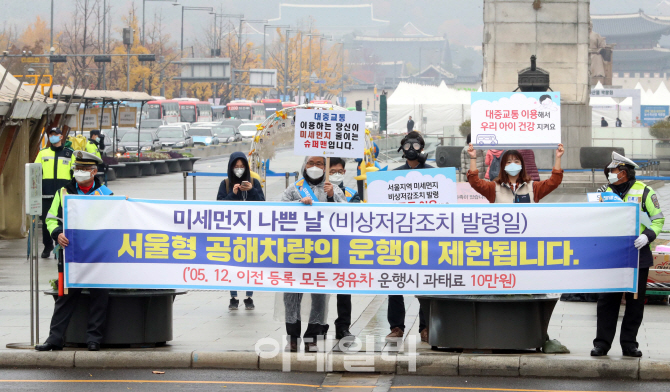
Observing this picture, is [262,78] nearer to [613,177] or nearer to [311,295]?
[311,295]

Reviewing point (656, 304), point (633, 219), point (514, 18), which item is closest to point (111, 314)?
point (633, 219)

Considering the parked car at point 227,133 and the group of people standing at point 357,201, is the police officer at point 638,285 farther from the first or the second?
the parked car at point 227,133

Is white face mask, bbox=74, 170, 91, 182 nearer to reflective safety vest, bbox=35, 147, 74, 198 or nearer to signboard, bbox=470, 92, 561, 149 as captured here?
signboard, bbox=470, 92, 561, 149

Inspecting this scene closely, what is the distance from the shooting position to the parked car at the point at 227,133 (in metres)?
54.5

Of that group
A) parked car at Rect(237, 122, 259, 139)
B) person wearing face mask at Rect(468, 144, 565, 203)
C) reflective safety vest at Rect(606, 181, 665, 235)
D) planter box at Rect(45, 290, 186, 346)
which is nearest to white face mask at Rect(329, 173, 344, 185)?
person wearing face mask at Rect(468, 144, 565, 203)

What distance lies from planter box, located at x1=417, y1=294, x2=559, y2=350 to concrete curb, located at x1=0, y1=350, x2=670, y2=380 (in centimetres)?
14

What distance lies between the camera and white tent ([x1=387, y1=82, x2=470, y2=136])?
57.3 meters

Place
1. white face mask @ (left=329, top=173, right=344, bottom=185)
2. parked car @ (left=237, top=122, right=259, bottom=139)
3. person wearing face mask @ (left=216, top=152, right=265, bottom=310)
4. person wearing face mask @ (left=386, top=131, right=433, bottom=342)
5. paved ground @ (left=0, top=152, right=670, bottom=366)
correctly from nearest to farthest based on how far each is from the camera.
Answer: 1. paved ground @ (left=0, top=152, right=670, bottom=366)
2. white face mask @ (left=329, top=173, right=344, bottom=185)
3. person wearing face mask @ (left=386, top=131, right=433, bottom=342)
4. person wearing face mask @ (left=216, top=152, right=265, bottom=310)
5. parked car @ (left=237, top=122, right=259, bottom=139)

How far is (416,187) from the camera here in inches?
389

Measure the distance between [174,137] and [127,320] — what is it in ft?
136

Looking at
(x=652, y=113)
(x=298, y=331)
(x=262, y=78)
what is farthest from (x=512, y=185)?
(x=262, y=78)

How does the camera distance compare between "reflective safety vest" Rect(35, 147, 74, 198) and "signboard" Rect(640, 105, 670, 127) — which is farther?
"signboard" Rect(640, 105, 670, 127)

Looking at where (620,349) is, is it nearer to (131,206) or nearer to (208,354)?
(208,354)

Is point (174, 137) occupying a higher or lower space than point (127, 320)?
higher
